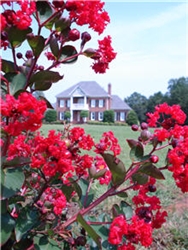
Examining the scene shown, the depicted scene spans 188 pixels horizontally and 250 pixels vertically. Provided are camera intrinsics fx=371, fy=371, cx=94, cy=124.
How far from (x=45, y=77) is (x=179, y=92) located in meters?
39.4

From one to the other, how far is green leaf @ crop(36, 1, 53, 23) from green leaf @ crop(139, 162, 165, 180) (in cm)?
42

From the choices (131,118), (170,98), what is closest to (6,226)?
(131,118)

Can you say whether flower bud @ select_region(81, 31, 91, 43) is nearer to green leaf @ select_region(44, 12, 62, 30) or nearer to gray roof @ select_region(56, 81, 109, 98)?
green leaf @ select_region(44, 12, 62, 30)

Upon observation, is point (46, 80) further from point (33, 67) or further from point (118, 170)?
point (118, 170)

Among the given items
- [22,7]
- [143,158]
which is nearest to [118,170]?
[143,158]

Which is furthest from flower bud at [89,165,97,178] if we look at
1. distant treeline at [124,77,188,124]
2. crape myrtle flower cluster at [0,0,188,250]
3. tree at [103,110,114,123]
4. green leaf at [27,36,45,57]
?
distant treeline at [124,77,188,124]

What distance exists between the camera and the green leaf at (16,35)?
861mm

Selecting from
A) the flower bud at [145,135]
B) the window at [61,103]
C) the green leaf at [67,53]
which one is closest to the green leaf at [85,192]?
the flower bud at [145,135]

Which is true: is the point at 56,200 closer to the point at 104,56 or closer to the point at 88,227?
the point at 88,227

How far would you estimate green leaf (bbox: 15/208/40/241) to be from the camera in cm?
84

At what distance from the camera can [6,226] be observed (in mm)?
817

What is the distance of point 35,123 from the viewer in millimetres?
736

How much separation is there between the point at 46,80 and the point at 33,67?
5 centimetres

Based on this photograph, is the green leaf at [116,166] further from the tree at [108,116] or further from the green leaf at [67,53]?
the tree at [108,116]
